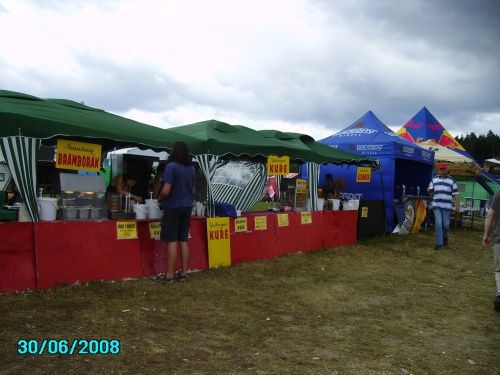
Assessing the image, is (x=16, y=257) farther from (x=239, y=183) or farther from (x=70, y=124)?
(x=239, y=183)

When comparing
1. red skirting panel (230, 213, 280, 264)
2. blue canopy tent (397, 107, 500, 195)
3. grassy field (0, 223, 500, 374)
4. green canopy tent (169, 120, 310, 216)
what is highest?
blue canopy tent (397, 107, 500, 195)

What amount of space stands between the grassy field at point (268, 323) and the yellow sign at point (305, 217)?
1668 mm

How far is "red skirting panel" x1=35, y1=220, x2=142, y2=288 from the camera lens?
532 cm

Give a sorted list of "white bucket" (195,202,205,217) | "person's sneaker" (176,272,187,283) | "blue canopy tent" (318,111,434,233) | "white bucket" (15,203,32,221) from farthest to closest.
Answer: "blue canopy tent" (318,111,434,233), "white bucket" (195,202,205,217), "person's sneaker" (176,272,187,283), "white bucket" (15,203,32,221)

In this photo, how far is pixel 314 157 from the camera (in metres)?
9.84

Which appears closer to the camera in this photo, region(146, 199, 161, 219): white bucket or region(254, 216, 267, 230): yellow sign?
region(146, 199, 161, 219): white bucket

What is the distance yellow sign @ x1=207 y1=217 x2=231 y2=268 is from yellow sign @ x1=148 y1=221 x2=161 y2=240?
3.00 feet

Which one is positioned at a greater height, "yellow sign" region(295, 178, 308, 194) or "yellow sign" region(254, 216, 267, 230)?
"yellow sign" region(295, 178, 308, 194)

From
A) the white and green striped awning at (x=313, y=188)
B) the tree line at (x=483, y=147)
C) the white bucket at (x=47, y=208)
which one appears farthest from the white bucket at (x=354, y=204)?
the tree line at (x=483, y=147)

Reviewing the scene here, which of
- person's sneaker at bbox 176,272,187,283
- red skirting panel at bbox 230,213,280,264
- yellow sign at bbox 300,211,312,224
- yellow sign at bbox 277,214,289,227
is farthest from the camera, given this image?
yellow sign at bbox 300,211,312,224

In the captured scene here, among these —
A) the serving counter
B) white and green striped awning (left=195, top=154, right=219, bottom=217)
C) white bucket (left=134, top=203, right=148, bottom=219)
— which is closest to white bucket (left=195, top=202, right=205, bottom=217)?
white and green striped awning (left=195, top=154, right=219, bottom=217)

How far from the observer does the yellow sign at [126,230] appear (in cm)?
601

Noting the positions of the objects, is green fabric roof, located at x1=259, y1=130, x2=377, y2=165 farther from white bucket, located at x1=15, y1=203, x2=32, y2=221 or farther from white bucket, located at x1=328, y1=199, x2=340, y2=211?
white bucket, located at x1=15, y1=203, x2=32, y2=221

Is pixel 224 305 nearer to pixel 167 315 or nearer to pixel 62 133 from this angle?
pixel 167 315
